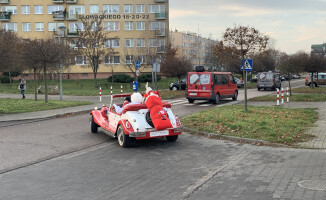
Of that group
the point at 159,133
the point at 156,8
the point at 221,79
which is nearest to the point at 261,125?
the point at 159,133

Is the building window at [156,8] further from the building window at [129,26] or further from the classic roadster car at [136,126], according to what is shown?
the classic roadster car at [136,126]

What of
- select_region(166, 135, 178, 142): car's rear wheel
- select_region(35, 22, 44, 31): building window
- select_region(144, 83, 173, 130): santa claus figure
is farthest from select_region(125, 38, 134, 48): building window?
select_region(144, 83, 173, 130): santa claus figure

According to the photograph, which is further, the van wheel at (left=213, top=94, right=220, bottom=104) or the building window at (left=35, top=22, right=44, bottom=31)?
the building window at (left=35, top=22, right=44, bottom=31)

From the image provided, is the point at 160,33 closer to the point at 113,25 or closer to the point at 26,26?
the point at 113,25

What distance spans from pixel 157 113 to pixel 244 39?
15.0m

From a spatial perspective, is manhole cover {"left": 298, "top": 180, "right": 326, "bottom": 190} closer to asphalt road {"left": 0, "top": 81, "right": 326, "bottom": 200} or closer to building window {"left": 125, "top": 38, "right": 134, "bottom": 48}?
asphalt road {"left": 0, "top": 81, "right": 326, "bottom": 200}

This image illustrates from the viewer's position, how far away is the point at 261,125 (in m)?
10.8

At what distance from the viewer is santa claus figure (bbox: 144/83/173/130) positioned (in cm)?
847

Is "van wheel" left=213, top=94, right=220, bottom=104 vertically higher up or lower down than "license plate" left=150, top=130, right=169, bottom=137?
higher up

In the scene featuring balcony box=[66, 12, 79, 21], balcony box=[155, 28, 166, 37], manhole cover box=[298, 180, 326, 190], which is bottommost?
manhole cover box=[298, 180, 326, 190]

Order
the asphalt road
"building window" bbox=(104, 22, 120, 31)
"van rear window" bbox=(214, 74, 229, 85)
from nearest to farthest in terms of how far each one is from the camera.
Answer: the asphalt road < "van rear window" bbox=(214, 74, 229, 85) < "building window" bbox=(104, 22, 120, 31)

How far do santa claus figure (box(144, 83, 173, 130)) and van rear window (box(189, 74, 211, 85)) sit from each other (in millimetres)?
12446

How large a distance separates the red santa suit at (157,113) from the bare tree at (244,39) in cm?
1384

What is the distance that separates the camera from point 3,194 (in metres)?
5.25
